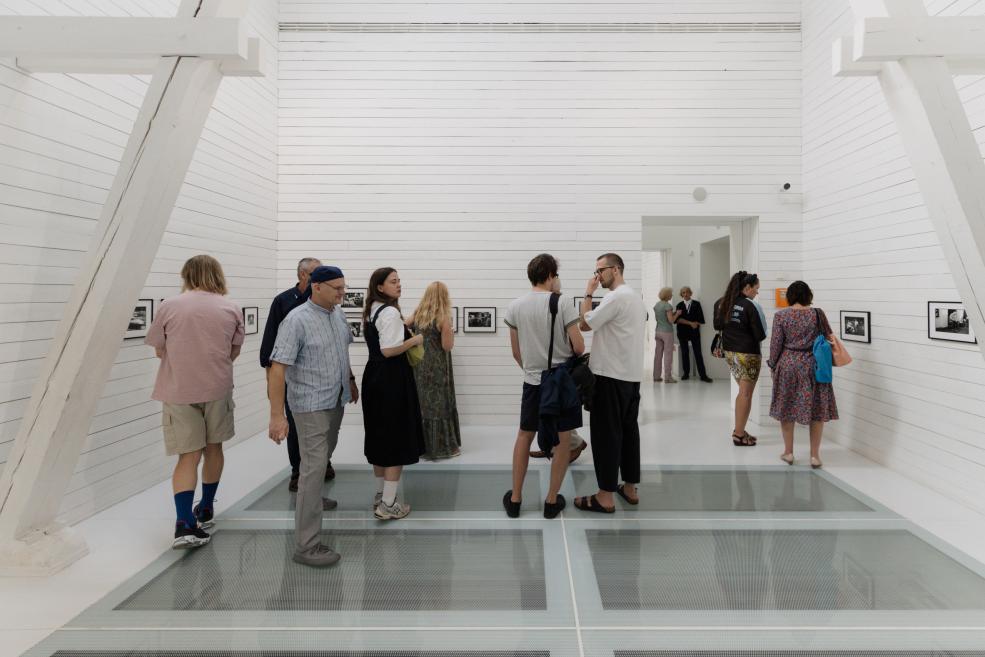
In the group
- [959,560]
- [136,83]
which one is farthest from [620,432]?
[136,83]

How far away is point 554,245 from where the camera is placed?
6.73 metres

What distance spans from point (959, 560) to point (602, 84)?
569 centimetres

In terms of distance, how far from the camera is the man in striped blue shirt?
10.1 ft

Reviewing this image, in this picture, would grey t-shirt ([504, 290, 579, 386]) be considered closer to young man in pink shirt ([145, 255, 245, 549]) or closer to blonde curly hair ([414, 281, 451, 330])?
blonde curly hair ([414, 281, 451, 330])

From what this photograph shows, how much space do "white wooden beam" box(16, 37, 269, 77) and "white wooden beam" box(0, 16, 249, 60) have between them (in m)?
0.11

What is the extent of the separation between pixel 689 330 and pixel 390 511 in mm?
7981

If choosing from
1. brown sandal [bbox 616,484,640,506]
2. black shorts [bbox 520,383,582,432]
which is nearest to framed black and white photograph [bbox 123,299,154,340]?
black shorts [bbox 520,383,582,432]

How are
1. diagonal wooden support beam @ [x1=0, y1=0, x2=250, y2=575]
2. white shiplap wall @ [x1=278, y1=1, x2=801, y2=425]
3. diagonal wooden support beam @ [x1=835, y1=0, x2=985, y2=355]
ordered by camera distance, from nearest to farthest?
diagonal wooden support beam @ [x1=835, y1=0, x2=985, y2=355] → diagonal wooden support beam @ [x1=0, y1=0, x2=250, y2=575] → white shiplap wall @ [x1=278, y1=1, x2=801, y2=425]

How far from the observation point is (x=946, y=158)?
290 centimetres

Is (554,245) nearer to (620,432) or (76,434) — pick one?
(620,432)

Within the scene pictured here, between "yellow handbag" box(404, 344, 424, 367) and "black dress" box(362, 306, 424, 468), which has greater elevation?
"yellow handbag" box(404, 344, 424, 367)

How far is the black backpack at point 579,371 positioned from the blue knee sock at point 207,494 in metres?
2.30

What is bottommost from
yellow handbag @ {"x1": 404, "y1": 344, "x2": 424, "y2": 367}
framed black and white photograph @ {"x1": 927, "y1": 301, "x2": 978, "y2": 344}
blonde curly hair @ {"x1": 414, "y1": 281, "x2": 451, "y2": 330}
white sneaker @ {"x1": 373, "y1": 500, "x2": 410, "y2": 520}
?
white sneaker @ {"x1": 373, "y1": 500, "x2": 410, "y2": 520}

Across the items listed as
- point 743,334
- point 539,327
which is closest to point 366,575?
point 539,327
